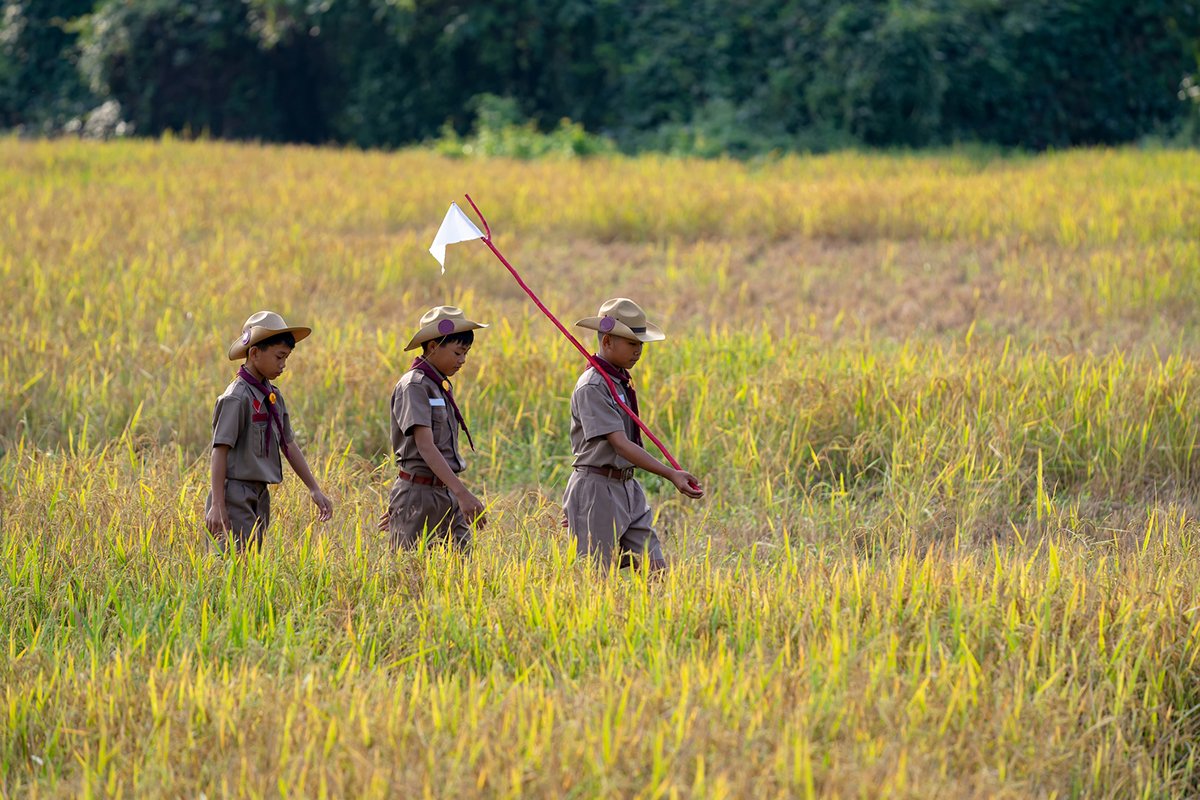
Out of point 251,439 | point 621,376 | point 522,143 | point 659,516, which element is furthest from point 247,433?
point 522,143

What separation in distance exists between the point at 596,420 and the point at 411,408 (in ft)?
1.83

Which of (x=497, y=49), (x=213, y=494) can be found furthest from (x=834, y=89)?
(x=213, y=494)

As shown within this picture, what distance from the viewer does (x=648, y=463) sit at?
13.3 feet

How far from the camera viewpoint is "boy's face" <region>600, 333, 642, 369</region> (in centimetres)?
415

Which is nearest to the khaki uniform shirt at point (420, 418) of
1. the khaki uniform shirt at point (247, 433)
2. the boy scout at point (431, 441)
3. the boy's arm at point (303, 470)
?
the boy scout at point (431, 441)

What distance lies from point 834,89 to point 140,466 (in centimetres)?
1369

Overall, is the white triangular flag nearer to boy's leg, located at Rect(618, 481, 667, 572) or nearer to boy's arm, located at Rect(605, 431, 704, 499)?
boy's arm, located at Rect(605, 431, 704, 499)

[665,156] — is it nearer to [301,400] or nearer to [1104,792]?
[301,400]

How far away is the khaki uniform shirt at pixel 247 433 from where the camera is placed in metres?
4.08

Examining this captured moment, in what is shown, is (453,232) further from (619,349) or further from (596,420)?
(596,420)

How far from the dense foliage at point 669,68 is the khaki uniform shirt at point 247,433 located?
42.3ft

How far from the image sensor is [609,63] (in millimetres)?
19031

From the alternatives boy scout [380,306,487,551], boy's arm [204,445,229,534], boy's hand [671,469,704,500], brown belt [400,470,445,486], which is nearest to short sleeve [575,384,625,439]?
boy's hand [671,469,704,500]

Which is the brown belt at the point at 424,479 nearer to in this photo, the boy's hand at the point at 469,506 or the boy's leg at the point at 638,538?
the boy's hand at the point at 469,506
